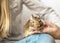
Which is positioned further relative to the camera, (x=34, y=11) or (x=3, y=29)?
(x=34, y=11)

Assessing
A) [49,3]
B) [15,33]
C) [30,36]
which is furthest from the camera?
[49,3]

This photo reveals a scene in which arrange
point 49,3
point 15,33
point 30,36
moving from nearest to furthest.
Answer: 1. point 30,36
2. point 15,33
3. point 49,3

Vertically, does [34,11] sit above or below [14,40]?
above

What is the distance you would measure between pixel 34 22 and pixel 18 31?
121mm

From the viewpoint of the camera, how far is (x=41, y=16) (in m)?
1.03

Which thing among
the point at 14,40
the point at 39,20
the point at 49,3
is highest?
the point at 49,3

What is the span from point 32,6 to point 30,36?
0.84 ft

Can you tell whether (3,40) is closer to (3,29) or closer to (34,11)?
(3,29)

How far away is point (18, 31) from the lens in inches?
38.8

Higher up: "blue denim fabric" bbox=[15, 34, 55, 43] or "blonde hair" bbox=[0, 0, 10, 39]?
"blonde hair" bbox=[0, 0, 10, 39]

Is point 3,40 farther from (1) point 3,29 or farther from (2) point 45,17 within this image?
(2) point 45,17

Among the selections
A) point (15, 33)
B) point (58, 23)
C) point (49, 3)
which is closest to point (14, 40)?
point (15, 33)

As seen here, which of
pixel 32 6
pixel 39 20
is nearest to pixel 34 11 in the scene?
pixel 32 6

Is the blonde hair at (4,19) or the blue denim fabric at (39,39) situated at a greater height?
the blonde hair at (4,19)
